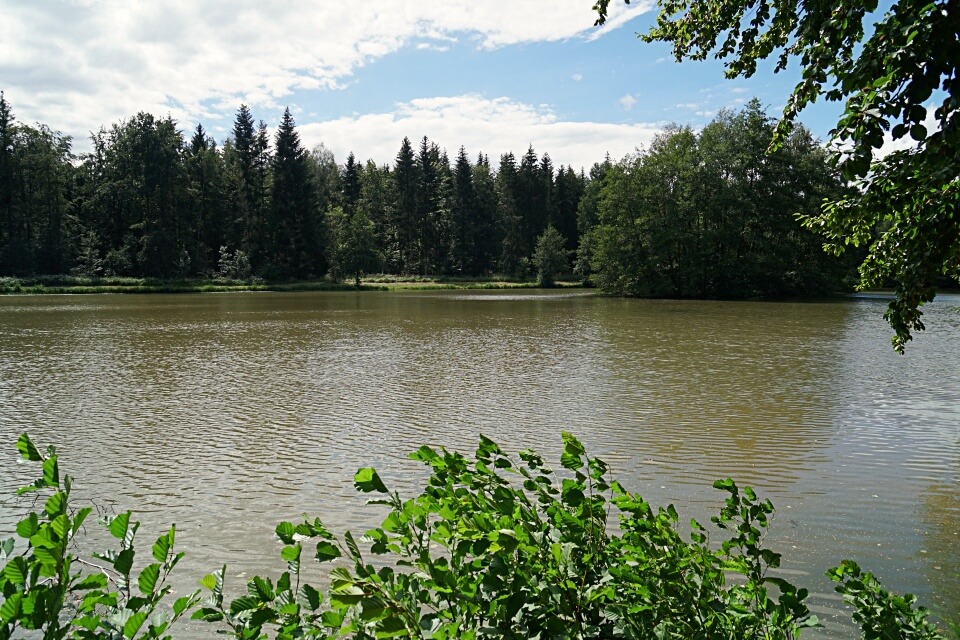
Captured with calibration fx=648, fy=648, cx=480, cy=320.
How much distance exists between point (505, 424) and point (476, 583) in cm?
788

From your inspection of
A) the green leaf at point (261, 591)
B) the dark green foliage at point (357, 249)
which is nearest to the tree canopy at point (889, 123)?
the green leaf at point (261, 591)

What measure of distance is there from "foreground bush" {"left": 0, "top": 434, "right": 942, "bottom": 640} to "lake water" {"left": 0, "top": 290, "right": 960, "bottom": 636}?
244 cm

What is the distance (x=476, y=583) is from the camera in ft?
6.81

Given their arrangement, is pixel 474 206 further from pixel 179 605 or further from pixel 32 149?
pixel 179 605

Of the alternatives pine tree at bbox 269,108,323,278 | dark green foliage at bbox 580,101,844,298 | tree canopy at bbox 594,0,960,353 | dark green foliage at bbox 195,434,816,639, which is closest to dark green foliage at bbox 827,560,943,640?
dark green foliage at bbox 195,434,816,639

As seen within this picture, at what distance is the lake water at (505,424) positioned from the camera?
5.89 metres

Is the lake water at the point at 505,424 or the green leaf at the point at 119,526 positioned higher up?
the green leaf at the point at 119,526

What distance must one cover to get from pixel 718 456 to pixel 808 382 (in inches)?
253

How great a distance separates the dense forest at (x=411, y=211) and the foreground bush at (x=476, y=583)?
2905 cm

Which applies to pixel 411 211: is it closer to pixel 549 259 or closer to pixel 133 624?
pixel 549 259

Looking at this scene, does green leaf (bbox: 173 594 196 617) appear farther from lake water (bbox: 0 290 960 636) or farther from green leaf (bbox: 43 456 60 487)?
lake water (bbox: 0 290 960 636)

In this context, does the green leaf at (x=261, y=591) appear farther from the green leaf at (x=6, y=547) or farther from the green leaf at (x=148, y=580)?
the green leaf at (x=6, y=547)

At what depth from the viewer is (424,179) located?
277 ft

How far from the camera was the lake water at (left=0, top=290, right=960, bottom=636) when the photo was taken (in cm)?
589
